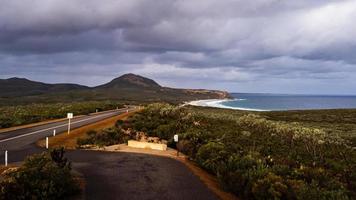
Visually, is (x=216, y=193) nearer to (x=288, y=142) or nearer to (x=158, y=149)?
(x=158, y=149)

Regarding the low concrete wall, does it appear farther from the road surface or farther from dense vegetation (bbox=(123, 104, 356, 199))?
the road surface

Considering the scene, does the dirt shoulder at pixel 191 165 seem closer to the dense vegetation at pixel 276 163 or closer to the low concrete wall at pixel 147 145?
the dense vegetation at pixel 276 163

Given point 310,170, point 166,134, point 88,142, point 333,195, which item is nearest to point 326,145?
point 166,134

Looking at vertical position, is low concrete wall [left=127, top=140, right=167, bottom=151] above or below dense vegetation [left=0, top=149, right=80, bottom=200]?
below

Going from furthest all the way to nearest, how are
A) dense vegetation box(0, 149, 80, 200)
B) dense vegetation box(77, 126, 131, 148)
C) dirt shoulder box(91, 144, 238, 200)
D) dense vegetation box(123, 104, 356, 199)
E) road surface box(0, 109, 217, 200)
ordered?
dense vegetation box(77, 126, 131, 148) < dirt shoulder box(91, 144, 238, 200) < road surface box(0, 109, 217, 200) < dense vegetation box(123, 104, 356, 199) < dense vegetation box(0, 149, 80, 200)

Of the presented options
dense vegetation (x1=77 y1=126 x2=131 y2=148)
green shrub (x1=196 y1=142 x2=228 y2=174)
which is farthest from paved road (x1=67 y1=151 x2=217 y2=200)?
dense vegetation (x1=77 y1=126 x2=131 y2=148)

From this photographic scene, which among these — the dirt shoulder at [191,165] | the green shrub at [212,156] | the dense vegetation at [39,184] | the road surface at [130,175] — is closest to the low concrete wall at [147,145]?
the dirt shoulder at [191,165]

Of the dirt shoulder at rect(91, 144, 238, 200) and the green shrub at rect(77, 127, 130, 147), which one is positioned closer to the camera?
the dirt shoulder at rect(91, 144, 238, 200)
